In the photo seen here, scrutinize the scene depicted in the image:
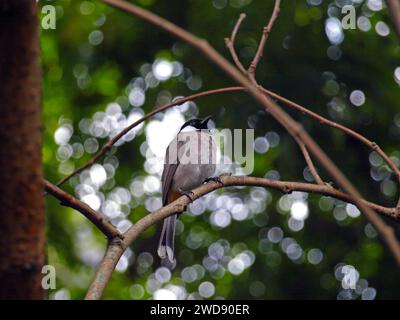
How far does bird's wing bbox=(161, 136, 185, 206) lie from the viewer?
454cm

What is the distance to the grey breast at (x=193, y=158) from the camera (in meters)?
4.42

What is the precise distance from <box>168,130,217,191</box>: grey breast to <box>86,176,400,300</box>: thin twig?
1774 millimetres

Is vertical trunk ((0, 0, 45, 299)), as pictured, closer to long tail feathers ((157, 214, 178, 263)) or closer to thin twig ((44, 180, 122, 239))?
thin twig ((44, 180, 122, 239))

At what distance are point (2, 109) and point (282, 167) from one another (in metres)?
4.25

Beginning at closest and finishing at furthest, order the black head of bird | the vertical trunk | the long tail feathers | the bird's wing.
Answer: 1. the vertical trunk
2. the long tail feathers
3. the bird's wing
4. the black head of bird

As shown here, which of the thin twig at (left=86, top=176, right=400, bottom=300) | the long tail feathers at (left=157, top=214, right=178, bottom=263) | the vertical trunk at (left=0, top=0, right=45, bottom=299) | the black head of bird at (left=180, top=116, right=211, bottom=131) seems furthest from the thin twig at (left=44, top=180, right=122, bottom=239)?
the black head of bird at (left=180, top=116, right=211, bottom=131)

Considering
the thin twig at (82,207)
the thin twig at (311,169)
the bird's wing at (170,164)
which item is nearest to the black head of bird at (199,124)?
the bird's wing at (170,164)

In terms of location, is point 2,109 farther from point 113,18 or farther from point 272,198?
point 272,198

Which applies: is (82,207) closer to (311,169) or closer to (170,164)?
(311,169)

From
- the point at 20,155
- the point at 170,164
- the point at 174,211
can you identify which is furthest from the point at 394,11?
the point at 170,164

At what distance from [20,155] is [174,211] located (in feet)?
4.27

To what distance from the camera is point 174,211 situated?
2.24 metres

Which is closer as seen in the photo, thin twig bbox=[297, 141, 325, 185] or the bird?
thin twig bbox=[297, 141, 325, 185]

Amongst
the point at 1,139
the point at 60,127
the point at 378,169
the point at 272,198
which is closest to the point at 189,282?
the point at 272,198
